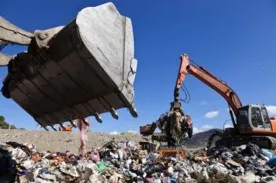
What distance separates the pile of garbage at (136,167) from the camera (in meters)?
7.38

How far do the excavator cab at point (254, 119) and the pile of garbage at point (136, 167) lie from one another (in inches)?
77.9

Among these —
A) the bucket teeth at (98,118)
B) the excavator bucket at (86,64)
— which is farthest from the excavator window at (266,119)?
the bucket teeth at (98,118)

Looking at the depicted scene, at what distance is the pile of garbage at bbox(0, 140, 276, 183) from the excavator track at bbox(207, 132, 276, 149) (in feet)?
6.75

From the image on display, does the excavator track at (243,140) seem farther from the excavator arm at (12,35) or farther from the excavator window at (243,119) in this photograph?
the excavator arm at (12,35)

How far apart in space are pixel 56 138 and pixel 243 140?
8.89 m

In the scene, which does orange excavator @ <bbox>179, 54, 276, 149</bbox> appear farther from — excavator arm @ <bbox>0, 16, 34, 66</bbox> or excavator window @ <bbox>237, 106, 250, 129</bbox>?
excavator arm @ <bbox>0, 16, 34, 66</bbox>

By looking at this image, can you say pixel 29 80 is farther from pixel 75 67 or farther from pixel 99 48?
pixel 99 48

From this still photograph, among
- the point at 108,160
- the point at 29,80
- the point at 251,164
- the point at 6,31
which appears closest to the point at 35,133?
the point at 108,160

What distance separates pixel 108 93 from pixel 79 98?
24.1 inches

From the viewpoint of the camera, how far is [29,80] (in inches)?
191

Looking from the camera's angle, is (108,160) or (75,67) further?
(108,160)

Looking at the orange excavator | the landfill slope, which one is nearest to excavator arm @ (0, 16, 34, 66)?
the orange excavator

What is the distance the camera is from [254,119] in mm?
13461

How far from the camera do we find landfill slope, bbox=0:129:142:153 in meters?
16.6
